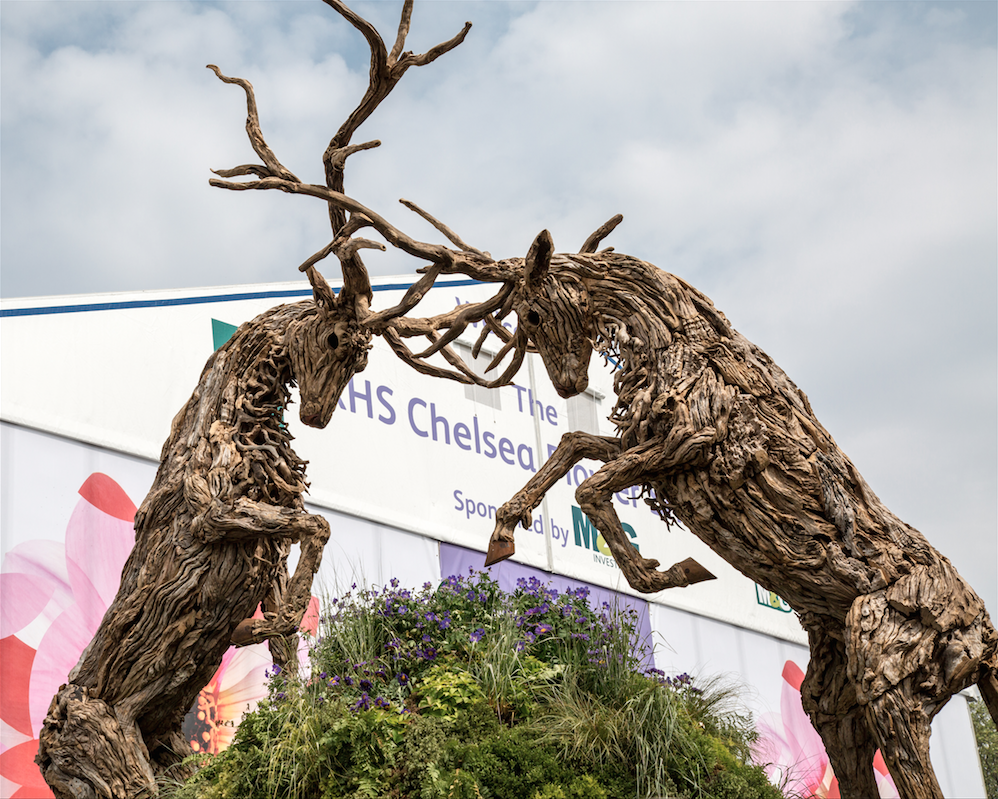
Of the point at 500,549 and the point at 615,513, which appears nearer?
the point at 615,513

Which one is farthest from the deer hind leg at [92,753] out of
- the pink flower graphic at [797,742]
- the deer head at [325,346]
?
the pink flower graphic at [797,742]

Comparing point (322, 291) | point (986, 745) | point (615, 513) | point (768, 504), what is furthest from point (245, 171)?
point (986, 745)

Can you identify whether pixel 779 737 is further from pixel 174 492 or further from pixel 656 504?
pixel 174 492

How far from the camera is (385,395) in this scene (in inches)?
323

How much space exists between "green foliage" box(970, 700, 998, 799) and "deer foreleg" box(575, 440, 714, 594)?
9681mm

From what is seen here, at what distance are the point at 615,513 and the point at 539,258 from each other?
3.67 ft

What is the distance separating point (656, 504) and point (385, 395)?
13.5ft

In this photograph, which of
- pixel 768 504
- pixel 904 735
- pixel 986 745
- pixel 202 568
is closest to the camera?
pixel 904 735

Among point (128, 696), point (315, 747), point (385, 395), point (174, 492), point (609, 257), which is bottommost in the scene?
point (315, 747)

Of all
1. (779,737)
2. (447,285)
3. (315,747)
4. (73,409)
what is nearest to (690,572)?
(315,747)

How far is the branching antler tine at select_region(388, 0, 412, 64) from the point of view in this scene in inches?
184

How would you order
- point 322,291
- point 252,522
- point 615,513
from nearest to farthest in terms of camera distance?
point 615,513, point 252,522, point 322,291

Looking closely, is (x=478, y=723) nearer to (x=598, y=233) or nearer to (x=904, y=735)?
(x=904, y=735)

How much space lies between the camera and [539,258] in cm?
445
